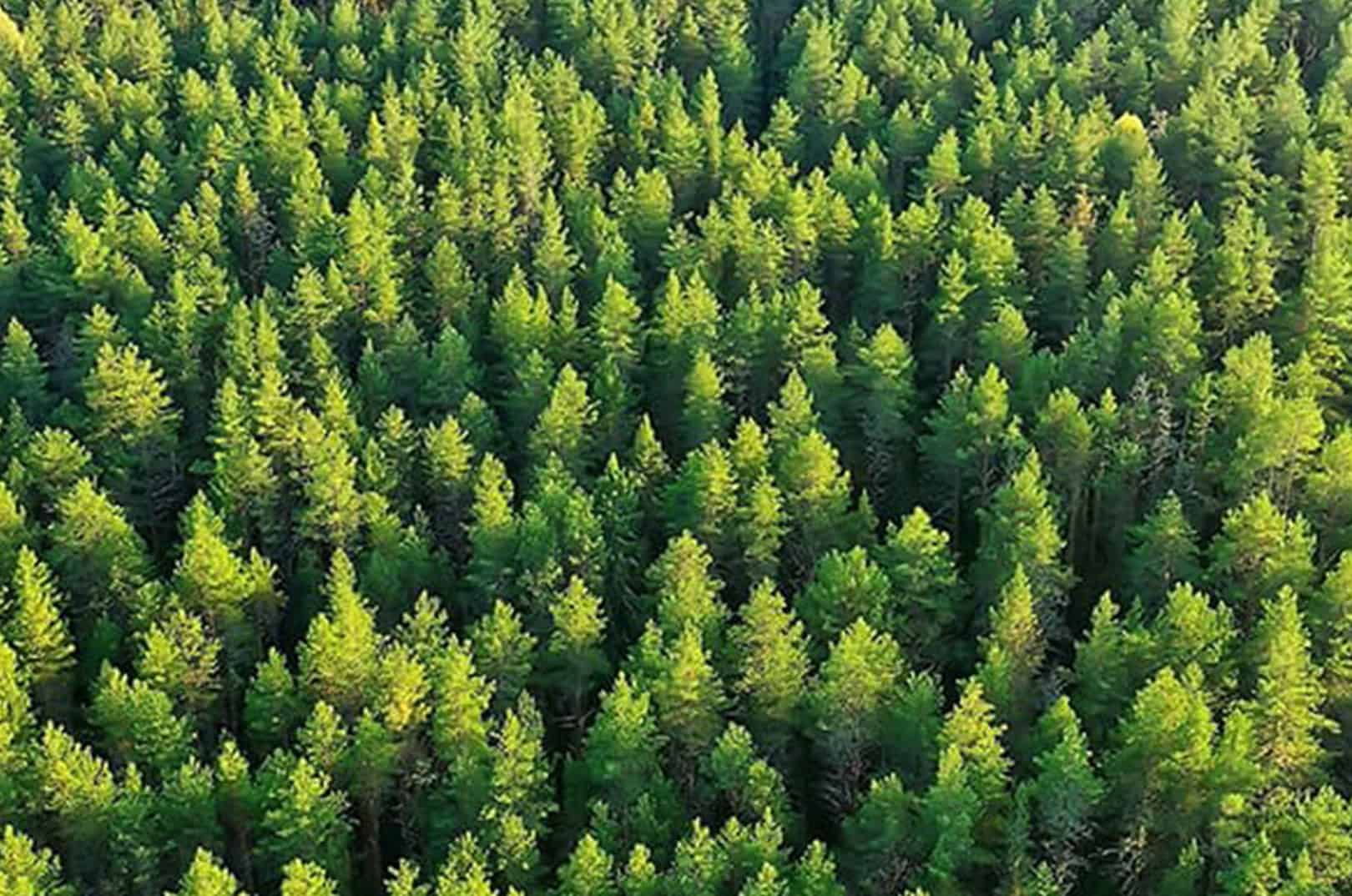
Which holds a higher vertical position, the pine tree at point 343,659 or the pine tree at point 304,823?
the pine tree at point 343,659

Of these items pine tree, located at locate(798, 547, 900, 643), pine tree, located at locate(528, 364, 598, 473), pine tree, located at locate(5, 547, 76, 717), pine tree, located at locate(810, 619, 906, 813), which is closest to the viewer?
pine tree, located at locate(810, 619, 906, 813)

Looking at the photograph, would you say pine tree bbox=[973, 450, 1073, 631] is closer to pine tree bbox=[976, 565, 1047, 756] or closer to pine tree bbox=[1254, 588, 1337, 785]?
pine tree bbox=[976, 565, 1047, 756]

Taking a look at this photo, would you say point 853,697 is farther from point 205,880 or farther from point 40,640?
point 40,640

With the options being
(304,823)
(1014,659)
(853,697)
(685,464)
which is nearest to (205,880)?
Answer: (304,823)

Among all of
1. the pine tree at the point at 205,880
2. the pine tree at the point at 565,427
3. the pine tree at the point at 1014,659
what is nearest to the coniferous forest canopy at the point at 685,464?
the pine tree at the point at 565,427

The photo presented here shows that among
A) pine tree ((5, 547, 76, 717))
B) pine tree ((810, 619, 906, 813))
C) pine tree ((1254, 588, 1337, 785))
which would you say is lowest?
pine tree ((5, 547, 76, 717))

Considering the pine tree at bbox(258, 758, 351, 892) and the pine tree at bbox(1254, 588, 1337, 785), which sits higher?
the pine tree at bbox(1254, 588, 1337, 785)

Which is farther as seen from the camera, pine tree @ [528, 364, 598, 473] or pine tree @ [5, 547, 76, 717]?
pine tree @ [528, 364, 598, 473]

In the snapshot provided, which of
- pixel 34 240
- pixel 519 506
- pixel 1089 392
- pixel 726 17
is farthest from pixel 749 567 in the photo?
pixel 726 17

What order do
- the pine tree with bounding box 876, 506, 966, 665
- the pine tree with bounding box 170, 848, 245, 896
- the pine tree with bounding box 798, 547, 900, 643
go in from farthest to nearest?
the pine tree with bounding box 876, 506, 966, 665, the pine tree with bounding box 798, 547, 900, 643, the pine tree with bounding box 170, 848, 245, 896

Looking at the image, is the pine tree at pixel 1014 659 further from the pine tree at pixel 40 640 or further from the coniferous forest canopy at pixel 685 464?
the pine tree at pixel 40 640

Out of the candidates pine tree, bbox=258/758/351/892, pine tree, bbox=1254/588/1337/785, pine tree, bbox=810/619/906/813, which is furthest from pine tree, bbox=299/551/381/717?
pine tree, bbox=1254/588/1337/785
